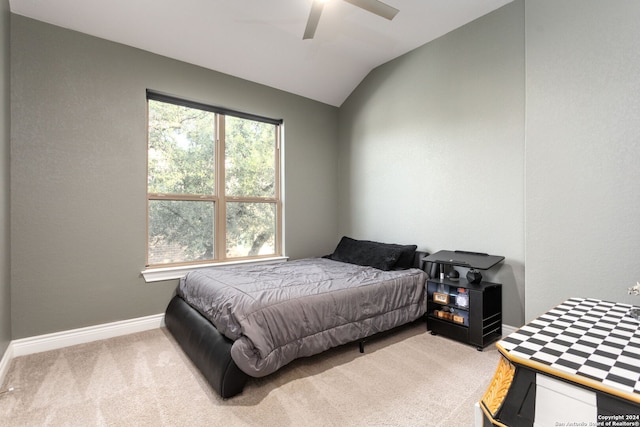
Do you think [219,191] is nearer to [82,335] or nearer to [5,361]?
[82,335]

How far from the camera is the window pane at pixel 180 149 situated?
324cm

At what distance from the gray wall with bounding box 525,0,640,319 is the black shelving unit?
0.31m

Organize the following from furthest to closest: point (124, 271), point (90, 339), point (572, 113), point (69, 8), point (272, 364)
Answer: point (124, 271), point (90, 339), point (69, 8), point (572, 113), point (272, 364)

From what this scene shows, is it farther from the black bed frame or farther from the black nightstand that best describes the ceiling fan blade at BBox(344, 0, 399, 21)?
the black bed frame

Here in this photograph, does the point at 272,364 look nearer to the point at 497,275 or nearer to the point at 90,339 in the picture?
the point at 90,339

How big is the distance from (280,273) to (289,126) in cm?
212

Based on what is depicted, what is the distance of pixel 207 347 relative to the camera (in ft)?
7.02

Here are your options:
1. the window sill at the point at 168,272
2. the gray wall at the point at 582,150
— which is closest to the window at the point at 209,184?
the window sill at the point at 168,272

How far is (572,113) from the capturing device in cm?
229

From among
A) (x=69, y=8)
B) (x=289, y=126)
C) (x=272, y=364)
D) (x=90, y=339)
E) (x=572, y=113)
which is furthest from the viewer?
(x=289, y=126)

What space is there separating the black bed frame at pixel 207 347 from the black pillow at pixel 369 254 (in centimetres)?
97

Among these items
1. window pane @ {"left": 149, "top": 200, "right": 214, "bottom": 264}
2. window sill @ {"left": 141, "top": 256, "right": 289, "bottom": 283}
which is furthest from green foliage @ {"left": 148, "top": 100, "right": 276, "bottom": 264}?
window sill @ {"left": 141, "top": 256, "right": 289, "bottom": 283}

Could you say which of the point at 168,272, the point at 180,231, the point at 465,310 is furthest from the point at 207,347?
the point at 465,310

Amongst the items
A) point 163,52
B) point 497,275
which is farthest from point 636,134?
point 163,52
